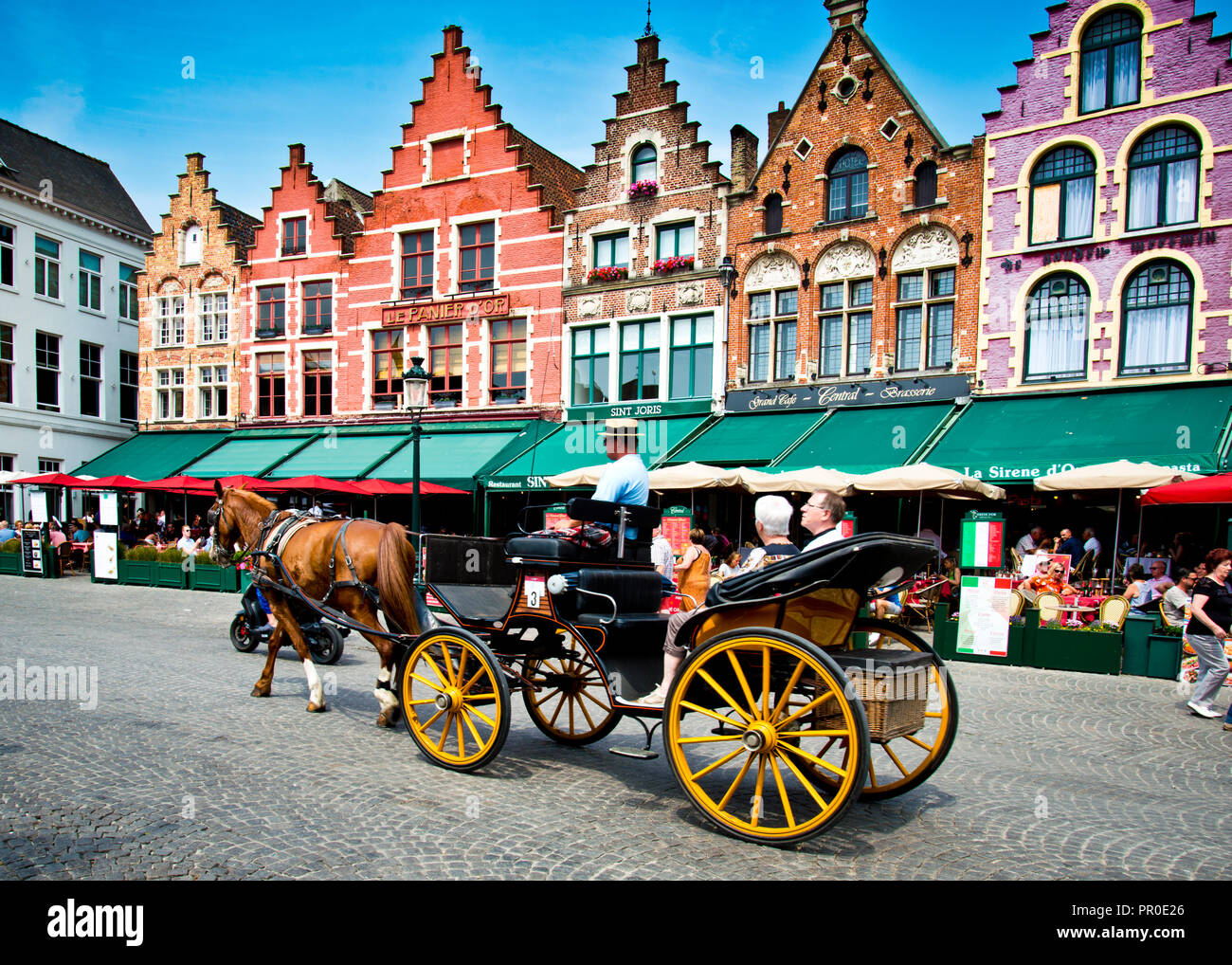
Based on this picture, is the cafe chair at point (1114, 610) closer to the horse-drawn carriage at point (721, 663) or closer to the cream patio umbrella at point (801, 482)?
the cream patio umbrella at point (801, 482)

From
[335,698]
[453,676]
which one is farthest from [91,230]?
[453,676]

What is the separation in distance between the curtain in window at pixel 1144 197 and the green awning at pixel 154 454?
24.9 metres

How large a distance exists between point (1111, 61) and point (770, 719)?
17191 mm

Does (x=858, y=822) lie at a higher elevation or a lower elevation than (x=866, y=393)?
lower

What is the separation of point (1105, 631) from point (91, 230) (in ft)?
112

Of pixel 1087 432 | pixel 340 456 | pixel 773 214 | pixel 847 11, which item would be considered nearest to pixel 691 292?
pixel 773 214

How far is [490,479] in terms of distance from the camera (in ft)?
64.7

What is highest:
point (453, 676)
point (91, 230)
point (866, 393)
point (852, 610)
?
point (91, 230)

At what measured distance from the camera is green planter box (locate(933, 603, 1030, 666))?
10.4 meters

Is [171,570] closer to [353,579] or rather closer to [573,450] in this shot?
[573,450]

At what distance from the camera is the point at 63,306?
29.2m

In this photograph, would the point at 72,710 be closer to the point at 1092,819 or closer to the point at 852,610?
A: the point at 852,610

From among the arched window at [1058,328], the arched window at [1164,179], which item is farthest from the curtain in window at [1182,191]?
the arched window at [1058,328]

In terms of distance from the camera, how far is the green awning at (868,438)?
15836 mm
